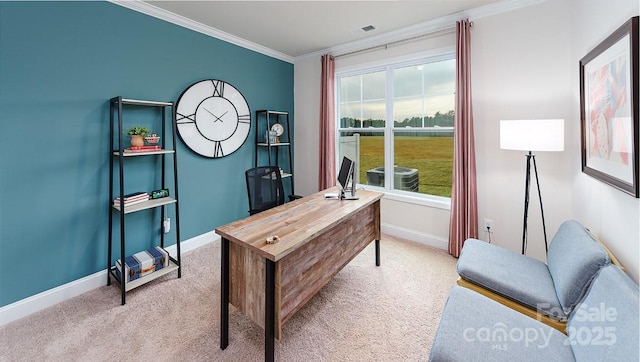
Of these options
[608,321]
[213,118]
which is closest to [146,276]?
[213,118]

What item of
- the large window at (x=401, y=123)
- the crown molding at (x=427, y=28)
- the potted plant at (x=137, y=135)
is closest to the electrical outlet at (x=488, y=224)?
the large window at (x=401, y=123)

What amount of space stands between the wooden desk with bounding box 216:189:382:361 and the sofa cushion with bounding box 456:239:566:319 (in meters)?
0.89

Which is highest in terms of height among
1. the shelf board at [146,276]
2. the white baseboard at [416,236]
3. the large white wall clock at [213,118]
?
the large white wall clock at [213,118]

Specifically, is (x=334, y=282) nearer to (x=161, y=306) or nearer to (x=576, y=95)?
(x=161, y=306)

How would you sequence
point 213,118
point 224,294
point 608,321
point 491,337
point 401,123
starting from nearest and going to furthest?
point 608,321, point 491,337, point 224,294, point 213,118, point 401,123

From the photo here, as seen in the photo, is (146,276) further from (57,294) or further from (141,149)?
(141,149)

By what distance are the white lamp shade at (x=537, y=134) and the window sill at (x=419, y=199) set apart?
113 centimetres

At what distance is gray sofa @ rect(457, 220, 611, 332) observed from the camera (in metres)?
1.34

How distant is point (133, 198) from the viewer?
239 cm

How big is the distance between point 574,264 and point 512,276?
34cm

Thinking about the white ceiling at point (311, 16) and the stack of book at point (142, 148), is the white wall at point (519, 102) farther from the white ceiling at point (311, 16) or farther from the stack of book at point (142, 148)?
the stack of book at point (142, 148)

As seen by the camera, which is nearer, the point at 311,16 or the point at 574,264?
the point at 574,264

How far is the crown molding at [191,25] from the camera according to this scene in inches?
97.6

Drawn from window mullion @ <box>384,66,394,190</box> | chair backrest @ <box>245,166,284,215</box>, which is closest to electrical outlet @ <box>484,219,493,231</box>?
window mullion @ <box>384,66,394,190</box>
